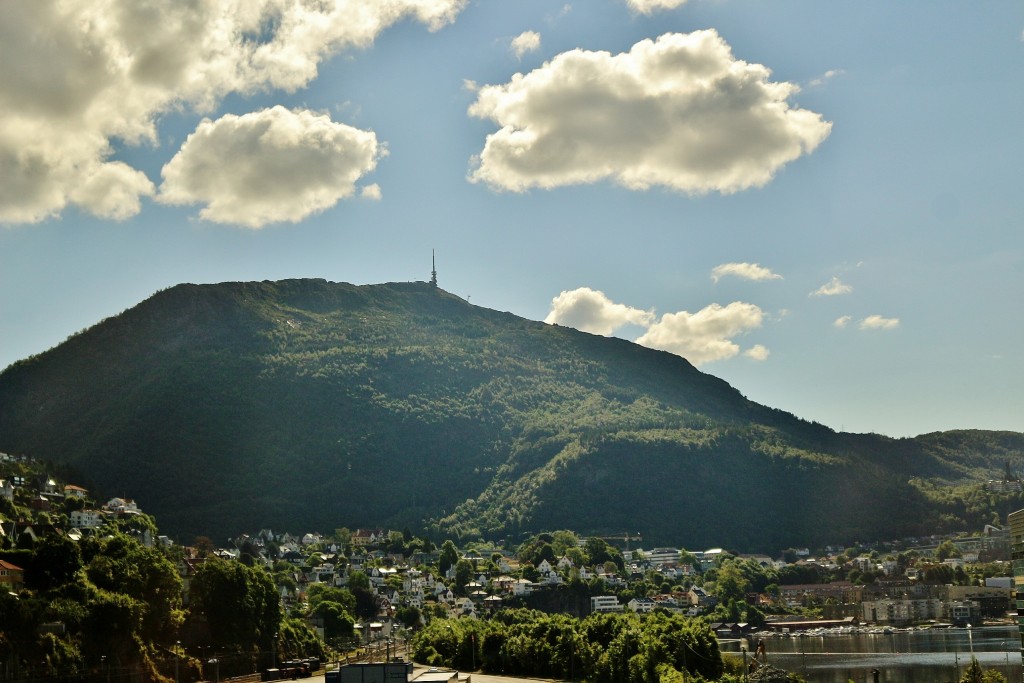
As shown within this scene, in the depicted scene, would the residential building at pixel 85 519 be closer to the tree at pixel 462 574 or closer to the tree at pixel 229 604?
the tree at pixel 229 604

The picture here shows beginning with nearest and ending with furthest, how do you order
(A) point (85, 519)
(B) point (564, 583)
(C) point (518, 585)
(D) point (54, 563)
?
(D) point (54, 563)
(A) point (85, 519)
(C) point (518, 585)
(B) point (564, 583)

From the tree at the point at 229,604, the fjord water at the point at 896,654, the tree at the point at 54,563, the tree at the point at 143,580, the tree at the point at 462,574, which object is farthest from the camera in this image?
the tree at the point at 462,574

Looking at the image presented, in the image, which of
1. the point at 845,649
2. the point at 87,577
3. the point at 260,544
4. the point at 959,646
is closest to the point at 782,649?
the point at 845,649

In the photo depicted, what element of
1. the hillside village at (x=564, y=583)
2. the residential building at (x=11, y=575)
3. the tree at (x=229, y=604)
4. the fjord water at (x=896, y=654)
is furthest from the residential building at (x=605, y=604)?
the residential building at (x=11, y=575)

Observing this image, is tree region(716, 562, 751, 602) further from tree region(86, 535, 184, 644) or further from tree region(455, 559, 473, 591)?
tree region(86, 535, 184, 644)

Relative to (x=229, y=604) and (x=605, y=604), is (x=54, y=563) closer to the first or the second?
(x=229, y=604)

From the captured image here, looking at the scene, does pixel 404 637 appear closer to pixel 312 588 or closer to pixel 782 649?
pixel 312 588

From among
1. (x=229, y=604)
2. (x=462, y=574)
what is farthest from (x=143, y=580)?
(x=462, y=574)
